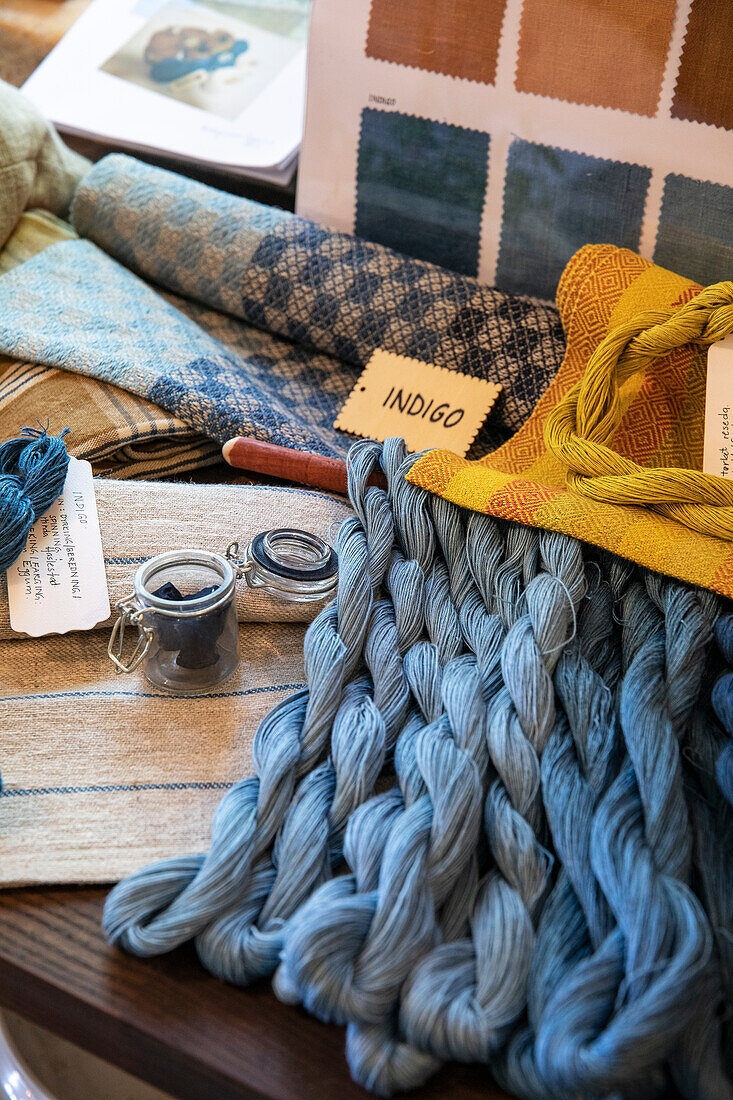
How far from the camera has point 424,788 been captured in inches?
21.1

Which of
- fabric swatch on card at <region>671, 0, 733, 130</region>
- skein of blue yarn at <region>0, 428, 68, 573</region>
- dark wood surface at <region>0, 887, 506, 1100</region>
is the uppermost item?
fabric swatch on card at <region>671, 0, 733, 130</region>

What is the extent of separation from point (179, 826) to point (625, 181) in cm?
78

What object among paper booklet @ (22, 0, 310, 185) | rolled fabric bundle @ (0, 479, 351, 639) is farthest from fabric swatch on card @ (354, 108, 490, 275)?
rolled fabric bundle @ (0, 479, 351, 639)

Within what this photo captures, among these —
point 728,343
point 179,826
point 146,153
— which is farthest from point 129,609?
point 146,153

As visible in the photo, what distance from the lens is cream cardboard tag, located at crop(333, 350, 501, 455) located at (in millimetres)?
917

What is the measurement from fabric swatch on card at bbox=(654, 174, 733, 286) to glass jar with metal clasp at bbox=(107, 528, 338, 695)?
20.3 inches

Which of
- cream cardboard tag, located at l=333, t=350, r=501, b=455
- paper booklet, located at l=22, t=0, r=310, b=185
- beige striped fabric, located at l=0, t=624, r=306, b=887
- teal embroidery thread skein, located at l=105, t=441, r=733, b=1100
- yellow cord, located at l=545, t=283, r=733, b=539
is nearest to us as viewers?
teal embroidery thread skein, located at l=105, t=441, r=733, b=1100

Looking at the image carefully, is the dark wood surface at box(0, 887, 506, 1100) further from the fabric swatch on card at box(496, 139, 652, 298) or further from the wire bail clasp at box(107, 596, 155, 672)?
the fabric swatch on card at box(496, 139, 652, 298)

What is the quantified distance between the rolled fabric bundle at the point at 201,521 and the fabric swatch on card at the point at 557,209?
41 cm

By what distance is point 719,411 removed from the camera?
732mm

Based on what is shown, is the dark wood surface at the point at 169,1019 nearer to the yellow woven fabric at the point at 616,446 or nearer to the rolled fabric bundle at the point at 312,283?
the yellow woven fabric at the point at 616,446

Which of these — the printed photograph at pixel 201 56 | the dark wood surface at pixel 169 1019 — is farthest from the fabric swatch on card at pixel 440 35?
the dark wood surface at pixel 169 1019

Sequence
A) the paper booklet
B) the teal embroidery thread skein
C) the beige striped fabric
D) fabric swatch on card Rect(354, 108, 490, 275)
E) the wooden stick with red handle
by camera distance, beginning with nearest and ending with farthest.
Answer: the teal embroidery thread skein < the beige striped fabric < the wooden stick with red handle < fabric swatch on card Rect(354, 108, 490, 275) < the paper booklet

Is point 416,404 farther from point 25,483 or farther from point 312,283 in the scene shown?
point 25,483
